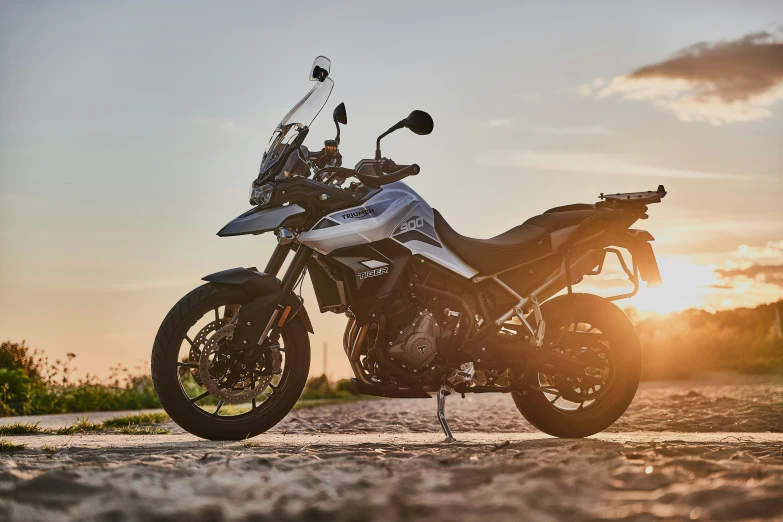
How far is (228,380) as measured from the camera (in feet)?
17.7

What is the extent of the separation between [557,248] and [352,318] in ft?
5.20

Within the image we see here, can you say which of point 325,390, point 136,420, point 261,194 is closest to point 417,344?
point 261,194

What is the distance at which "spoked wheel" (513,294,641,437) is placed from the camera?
605 cm

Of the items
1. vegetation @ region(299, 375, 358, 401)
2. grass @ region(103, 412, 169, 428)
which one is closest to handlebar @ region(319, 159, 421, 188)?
grass @ region(103, 412, 169, 428)

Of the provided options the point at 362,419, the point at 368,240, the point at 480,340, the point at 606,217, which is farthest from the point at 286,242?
the point at 362,419

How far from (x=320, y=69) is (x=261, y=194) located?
107 cm

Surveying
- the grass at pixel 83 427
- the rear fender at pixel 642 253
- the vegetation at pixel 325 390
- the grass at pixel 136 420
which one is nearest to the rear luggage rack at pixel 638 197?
the rear fender at pixel 642 253

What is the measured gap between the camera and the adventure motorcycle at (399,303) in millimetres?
5402

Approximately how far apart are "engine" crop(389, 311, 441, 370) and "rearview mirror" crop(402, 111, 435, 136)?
1.21 meters

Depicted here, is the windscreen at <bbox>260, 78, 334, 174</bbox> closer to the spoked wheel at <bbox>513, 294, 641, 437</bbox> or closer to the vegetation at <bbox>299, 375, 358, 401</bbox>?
the spoked wheel at <bbox>513, 294, 641, 437</bbox>

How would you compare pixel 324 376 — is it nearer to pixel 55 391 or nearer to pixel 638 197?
pixel 55 391

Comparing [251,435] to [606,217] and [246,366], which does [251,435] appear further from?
[606,217]

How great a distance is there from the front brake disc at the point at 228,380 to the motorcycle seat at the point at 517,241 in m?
1.57

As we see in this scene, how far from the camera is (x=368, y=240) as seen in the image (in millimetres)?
5637
